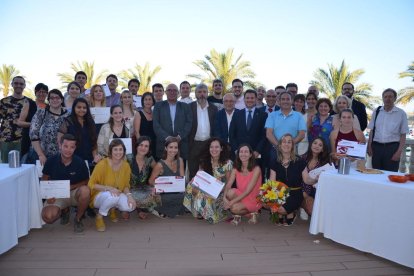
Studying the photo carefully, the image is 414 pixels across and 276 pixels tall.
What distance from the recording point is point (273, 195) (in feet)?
14.1

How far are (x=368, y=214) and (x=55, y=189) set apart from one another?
3.64 metres

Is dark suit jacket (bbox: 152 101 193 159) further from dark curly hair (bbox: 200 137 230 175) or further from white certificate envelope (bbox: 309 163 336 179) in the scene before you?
white certificate envelope (bbox: 309 163 336 179)

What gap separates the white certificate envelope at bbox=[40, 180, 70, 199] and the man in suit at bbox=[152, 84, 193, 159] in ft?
6.16

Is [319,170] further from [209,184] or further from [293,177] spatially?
[209,184]

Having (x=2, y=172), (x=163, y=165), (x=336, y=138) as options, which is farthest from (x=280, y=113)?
(x=2, y=172)

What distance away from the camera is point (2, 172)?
3660 millimetres

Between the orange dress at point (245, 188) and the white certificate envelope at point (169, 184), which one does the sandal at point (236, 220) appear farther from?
the white certificate envelope at point (169, 184)

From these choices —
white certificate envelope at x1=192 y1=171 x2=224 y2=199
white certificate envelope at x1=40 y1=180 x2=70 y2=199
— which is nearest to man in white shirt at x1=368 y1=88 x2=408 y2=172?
white certificate envelope at x1=192 y1=171 x2=224 y2=199

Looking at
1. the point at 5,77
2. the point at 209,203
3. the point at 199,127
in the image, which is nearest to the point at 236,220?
the point at 209,203

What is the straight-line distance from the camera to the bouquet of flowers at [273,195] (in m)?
4.30

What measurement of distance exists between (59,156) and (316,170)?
3424mm

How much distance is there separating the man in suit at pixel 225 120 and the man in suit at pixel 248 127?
0.11m

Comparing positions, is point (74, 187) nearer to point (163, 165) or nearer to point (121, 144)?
point (121, 144)

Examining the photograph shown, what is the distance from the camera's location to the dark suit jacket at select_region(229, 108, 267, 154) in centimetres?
558
